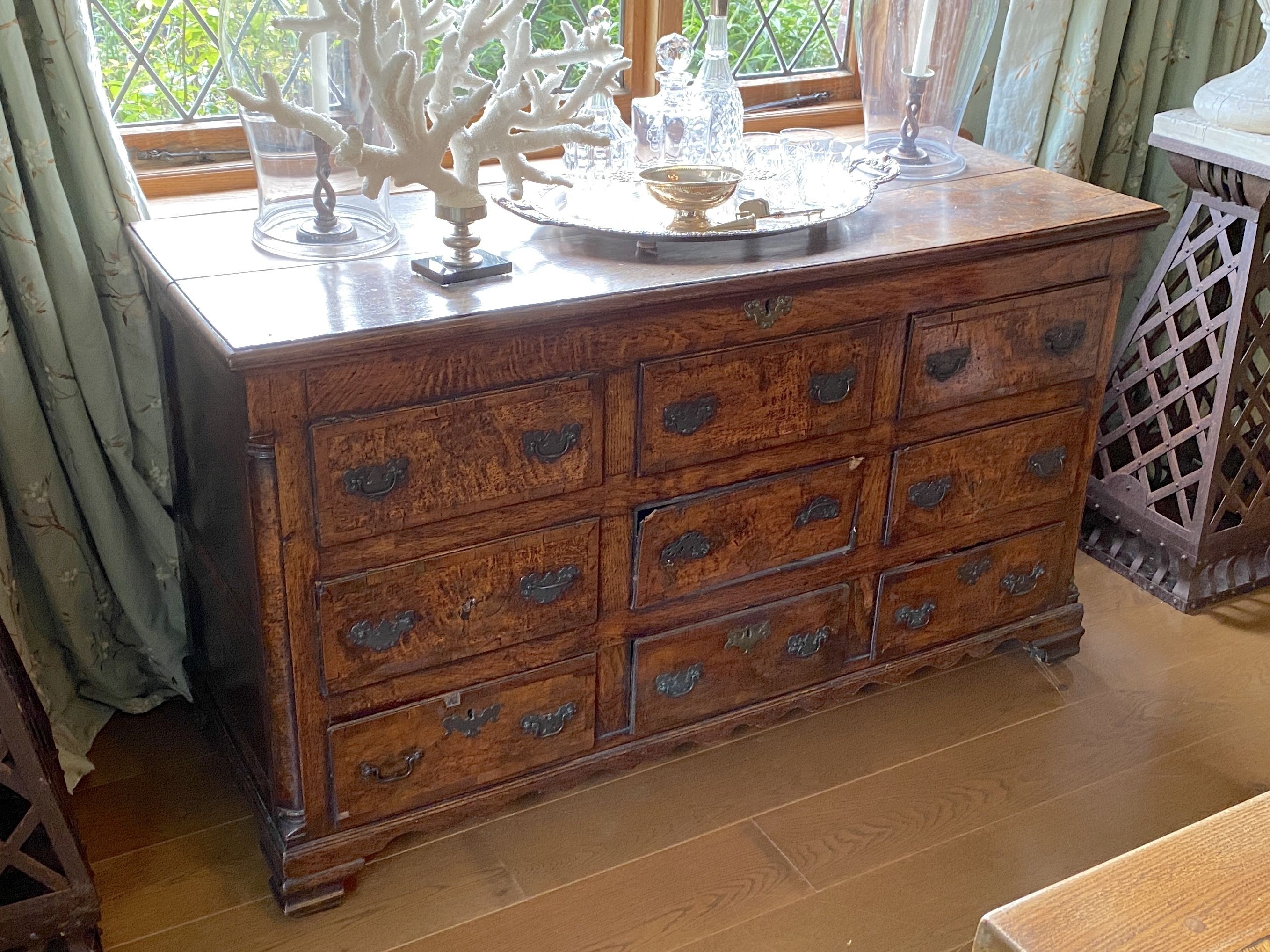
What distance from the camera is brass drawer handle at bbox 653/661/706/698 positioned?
186cm

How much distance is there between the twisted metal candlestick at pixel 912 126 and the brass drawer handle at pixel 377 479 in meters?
0.99

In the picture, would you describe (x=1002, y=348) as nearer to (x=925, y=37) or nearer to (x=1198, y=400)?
(x=925, y=37)

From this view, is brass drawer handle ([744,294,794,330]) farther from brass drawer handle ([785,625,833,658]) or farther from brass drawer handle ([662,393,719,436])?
brass drawer handle ([785,625,833,658])

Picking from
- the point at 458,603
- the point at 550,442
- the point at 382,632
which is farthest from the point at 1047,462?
the point at 382,632

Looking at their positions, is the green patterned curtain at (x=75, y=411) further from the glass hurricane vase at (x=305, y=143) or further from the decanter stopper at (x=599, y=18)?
the decanter stopper at (x=599, y=18)

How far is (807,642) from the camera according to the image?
1.97m

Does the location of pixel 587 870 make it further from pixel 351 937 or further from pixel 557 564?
pixel 557 564

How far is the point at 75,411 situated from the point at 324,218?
46 centimetres

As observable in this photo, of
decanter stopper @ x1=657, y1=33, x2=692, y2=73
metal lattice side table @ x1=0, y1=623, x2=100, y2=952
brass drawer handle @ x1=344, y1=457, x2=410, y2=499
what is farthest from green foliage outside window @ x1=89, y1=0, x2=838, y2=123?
metal lattice side table @ x1=0, y1=623, x2=100, y2=952

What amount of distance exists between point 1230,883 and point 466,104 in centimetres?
111

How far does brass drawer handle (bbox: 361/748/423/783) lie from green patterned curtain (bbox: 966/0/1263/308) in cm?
160

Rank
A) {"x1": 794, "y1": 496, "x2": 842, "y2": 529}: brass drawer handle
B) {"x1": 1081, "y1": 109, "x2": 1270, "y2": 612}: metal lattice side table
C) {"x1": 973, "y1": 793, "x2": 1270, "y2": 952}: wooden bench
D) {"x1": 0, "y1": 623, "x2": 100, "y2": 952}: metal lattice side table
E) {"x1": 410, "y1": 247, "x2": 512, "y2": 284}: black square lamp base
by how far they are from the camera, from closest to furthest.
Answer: {"x1": 973, "y1": 793, "x2": 1270, "y2": 952}: wooden bench
{"x1": 0, "y1": 623, "x2": 100, "y2": 952}: metal lattice side table
{"x1": 410, "y1": 247, "x2": 512, "y2": 284}: black square lamp base
{"x1": 794, "y1": 496, "x2": 842, "y2": 529}: brass drawer handle
{"x1": 1081, "y1": 109, "x2": 1270, "y2": 612}: metal lattice side table

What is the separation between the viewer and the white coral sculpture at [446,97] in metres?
1.46

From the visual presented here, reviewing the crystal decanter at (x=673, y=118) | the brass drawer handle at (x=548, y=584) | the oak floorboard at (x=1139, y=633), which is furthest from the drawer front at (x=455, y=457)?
the oak floorboard at (x=1139, y=633)
